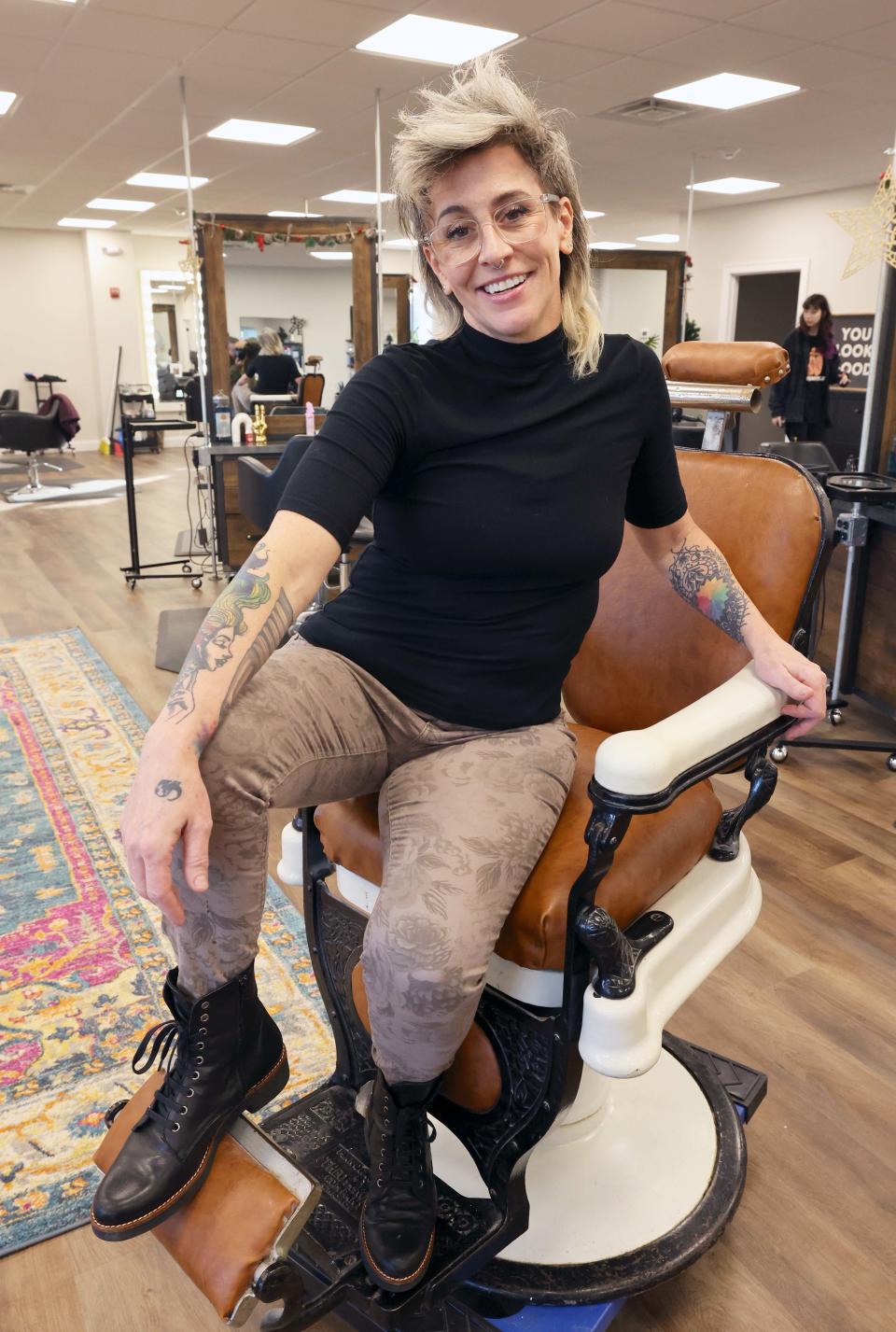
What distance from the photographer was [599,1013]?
1.06m

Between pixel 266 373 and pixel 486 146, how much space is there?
17.7ft

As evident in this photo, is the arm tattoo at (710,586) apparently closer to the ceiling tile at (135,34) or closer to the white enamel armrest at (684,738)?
the white enamel armrest at (684,738)

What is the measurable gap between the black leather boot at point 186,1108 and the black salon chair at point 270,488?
2539mm

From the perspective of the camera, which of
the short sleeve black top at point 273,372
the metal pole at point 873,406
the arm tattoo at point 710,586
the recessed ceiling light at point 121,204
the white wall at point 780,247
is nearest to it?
the arm tattoo at point 710,586

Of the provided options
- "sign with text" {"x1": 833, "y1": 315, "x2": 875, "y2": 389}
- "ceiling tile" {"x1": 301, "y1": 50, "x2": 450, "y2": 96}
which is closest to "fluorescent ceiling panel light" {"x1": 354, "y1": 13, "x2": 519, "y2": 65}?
"ceiling tile" {"x1": 301, "y1": 50, "x2": 450, "y2": 96}

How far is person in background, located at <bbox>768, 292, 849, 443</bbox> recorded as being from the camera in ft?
24.7

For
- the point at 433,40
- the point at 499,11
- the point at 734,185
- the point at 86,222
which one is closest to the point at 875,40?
the point at 499,11

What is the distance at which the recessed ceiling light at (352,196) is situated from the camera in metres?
9.52

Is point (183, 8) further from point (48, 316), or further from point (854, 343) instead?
point (48, 316)

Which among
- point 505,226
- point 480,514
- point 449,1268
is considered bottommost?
point 449,1268

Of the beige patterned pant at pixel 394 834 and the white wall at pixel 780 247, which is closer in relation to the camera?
the beige patterned pant at pixel 394 834

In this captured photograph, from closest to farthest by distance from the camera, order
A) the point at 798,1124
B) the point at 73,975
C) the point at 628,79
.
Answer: the point at 798,1124, the point at 73,975, the point at 628,79

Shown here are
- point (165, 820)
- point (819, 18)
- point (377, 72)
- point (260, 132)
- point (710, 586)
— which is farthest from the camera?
point (260, 132)

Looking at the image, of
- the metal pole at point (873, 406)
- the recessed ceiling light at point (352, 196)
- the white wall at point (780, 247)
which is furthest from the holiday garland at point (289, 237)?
the white wall at point (780, 247)
